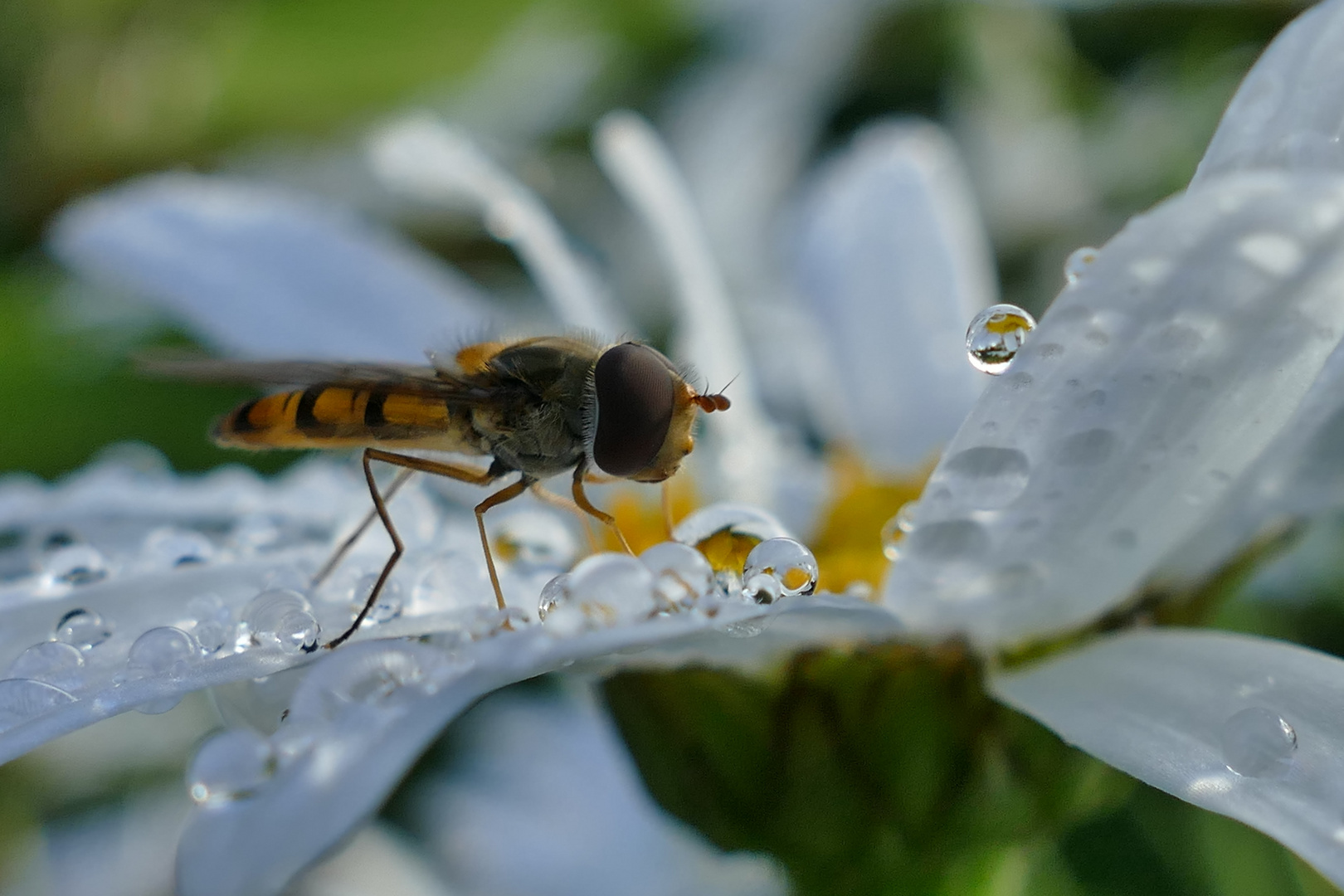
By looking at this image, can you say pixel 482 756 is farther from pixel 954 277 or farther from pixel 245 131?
pixel 245 131

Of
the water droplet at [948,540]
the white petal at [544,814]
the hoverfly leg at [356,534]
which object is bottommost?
the white petal at [544,814]

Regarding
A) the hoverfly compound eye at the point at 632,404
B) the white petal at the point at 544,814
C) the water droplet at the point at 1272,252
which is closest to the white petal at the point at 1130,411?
the water droplet at the point at 1272,252

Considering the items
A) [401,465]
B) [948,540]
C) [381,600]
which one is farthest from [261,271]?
[948,540]

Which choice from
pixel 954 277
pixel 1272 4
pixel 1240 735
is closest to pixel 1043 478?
pixel 1240 735

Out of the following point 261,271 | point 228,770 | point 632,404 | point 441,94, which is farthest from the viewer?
point 441,94

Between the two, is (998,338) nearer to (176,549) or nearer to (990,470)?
(990,470)

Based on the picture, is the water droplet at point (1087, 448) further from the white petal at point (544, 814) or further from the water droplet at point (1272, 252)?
the white petal at point (544, 814)
